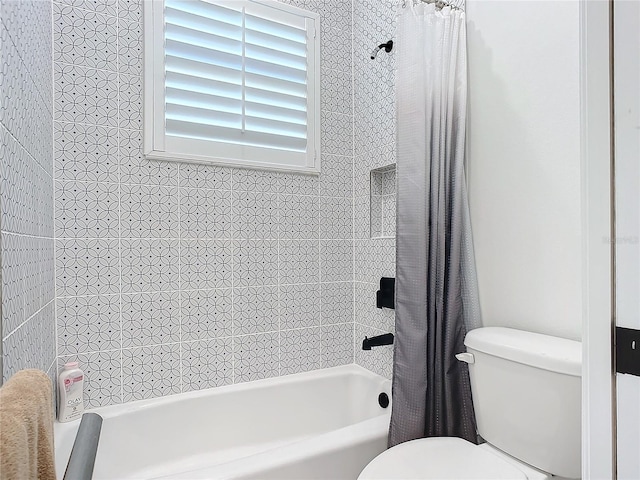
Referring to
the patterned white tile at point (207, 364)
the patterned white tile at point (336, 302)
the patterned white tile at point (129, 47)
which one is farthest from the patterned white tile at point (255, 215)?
the patterned white tile at point (129, 47)

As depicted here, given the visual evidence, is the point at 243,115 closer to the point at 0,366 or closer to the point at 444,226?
the point at 444,226

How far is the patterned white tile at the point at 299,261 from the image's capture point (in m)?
1.89

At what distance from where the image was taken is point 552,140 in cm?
118

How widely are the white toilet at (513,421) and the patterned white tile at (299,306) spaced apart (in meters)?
0.88

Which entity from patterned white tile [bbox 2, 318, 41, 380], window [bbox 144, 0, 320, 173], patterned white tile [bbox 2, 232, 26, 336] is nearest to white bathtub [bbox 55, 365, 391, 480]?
patterned white tile [bbox 2, 318, 41, 380]

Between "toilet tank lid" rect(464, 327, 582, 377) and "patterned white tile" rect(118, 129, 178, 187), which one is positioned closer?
"toilet tank lid" rect(464, 327, 582, 377)

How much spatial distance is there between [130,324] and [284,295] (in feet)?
2.25

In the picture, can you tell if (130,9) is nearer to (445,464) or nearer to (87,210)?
(87,210)

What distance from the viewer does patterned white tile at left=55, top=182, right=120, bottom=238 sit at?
58.1 inches

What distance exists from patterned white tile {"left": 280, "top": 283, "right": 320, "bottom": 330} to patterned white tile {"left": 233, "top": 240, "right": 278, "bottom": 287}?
10 centimetres

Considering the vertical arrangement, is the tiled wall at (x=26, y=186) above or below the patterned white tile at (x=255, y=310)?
above

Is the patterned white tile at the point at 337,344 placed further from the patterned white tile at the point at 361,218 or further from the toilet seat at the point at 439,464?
the toilet seat at the point at 439,464

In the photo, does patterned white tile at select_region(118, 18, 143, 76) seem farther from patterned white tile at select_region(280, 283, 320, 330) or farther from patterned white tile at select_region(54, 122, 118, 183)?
patterned white tile at select_region(280, 283, 320, 330)

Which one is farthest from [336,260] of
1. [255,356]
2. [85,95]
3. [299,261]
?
[85,95]
